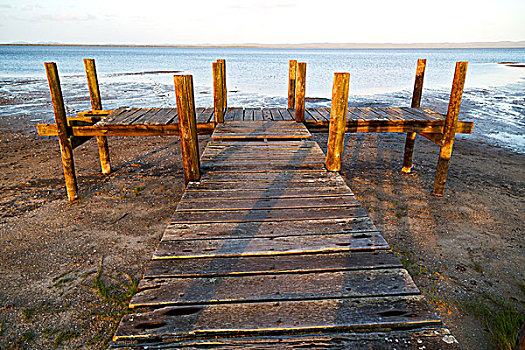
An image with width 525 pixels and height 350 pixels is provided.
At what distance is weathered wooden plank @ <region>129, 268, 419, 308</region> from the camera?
2.21 m

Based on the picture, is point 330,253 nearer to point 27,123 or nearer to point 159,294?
point 159,294

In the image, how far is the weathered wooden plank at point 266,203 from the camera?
3576mm

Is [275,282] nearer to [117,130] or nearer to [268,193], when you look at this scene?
[268,193]

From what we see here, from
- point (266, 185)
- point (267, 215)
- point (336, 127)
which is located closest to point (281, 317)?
point (267, 215)

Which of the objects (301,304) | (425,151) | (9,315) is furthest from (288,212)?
(425,151)

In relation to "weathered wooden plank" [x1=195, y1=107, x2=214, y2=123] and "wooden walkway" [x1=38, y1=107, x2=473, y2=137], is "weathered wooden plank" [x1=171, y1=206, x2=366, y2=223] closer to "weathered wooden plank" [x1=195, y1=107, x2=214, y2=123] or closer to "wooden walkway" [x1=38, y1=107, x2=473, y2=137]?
"wooden walkway" [x1=38, y1=107, x2=473, y2=137]

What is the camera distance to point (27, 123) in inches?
544

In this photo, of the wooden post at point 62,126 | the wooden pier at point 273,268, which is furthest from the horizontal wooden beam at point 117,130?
the wooden pier at point 273,268

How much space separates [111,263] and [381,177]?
21.3 feet

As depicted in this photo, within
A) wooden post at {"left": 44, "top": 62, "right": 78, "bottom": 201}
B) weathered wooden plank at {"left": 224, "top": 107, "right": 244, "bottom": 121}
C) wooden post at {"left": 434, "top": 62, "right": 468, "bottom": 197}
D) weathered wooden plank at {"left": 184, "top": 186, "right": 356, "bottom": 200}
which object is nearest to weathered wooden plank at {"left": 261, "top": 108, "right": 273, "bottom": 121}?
weathered wooden plank at {"left": 224, "top": 107, "right": 244, "bottom": 121}

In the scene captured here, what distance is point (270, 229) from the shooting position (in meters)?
3.11

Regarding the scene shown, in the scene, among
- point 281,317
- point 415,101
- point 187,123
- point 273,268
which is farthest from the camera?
point 415,101

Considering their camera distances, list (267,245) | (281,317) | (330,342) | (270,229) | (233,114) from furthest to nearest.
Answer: (233,114) → (270,229) → (267,245) → (281,317) → (330,342)

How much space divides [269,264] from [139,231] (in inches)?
147
